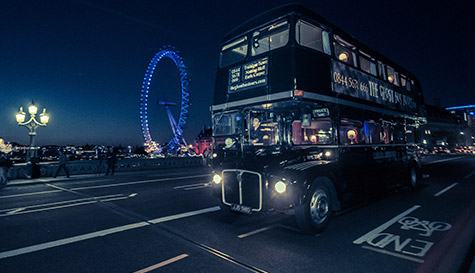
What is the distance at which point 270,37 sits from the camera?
5.66m

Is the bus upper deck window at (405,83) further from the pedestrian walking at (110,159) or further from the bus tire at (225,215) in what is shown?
the pedestrian walking at (110,159)

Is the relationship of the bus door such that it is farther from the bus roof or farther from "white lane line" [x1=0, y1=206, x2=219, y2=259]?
"white lane line" [x1=0, y1=206, x2=219, y2=259]

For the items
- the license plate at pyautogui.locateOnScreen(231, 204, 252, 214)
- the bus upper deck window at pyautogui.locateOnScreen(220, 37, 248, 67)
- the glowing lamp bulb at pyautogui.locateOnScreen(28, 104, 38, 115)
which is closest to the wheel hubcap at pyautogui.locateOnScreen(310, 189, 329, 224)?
the license plate at pyautogui.locateOnScreen(231, 204, 252, 214)

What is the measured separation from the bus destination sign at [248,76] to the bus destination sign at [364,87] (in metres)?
1.67

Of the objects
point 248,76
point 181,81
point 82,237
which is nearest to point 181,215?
point 82,237

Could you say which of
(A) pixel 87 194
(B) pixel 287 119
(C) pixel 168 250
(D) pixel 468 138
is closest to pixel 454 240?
(B) pixel 287 119

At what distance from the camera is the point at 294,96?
484cm

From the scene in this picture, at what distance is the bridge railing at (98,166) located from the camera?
48.9 ft

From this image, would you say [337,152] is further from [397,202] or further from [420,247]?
[397,202]

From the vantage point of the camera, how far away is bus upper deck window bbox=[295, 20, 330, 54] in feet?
17.2

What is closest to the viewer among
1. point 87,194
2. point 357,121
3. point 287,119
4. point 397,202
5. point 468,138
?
point 287,119

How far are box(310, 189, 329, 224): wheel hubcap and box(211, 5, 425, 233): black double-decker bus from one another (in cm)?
2

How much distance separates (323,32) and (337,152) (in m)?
2.80

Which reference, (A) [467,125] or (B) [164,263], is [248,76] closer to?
(B) [164,263]
